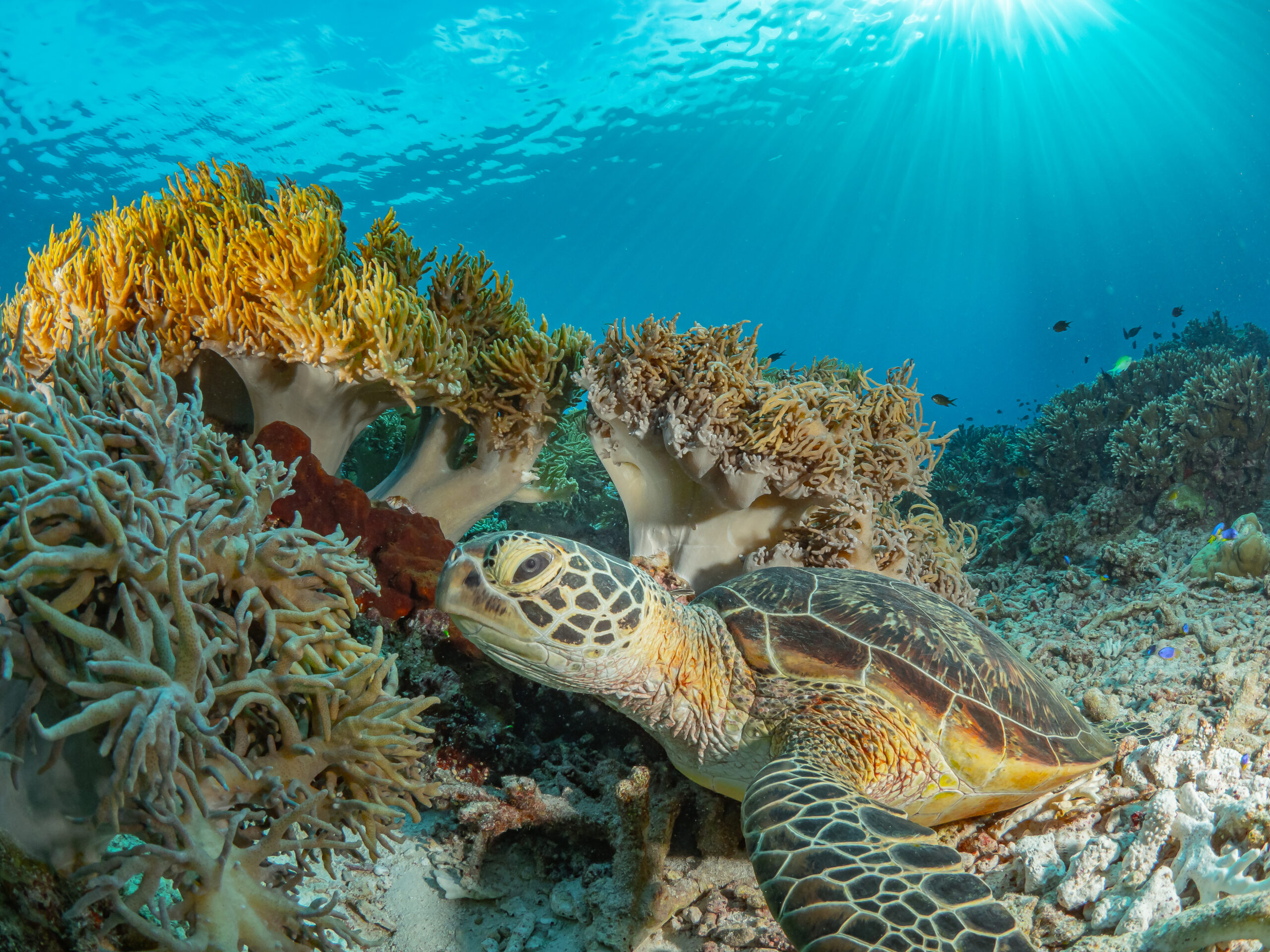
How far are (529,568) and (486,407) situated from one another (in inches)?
79.9

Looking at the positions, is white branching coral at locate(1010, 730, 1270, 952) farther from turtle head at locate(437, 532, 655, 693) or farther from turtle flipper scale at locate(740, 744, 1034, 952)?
turtle head at locate(437, 532, 655, 693)

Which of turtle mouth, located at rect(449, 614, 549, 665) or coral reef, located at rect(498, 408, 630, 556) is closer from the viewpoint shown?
turtle mouth, located at rect(449, 614, 549, 665)

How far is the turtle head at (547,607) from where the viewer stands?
1.70 m

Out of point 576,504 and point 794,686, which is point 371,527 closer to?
point 794,686

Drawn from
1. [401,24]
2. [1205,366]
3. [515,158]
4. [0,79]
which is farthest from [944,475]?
[0,79]

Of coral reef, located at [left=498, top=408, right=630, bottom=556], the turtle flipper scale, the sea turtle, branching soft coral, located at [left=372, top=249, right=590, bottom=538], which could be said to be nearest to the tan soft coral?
branching soft coral, located at [left=372, top=249, right=590, bottom=538]

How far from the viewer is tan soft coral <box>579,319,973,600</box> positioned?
2793mm

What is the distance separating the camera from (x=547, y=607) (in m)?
1.71

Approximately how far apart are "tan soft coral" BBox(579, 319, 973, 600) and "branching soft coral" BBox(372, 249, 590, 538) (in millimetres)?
475

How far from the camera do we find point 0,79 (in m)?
21.6

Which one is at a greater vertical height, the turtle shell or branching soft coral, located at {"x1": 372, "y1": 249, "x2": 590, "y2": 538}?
branching soft coral, located at {"x1": 372, "y1": 249, "x2": 590, "y2": 538}

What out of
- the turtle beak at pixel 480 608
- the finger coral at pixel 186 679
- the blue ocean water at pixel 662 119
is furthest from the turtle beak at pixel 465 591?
the blue ocean water at pixel 662 119

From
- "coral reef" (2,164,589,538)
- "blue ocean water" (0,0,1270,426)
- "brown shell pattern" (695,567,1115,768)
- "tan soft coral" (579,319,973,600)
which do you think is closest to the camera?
"brown shell pattern" (695,567,1115,768)

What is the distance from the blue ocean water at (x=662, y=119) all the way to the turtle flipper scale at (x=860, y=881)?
6427 millimetres
